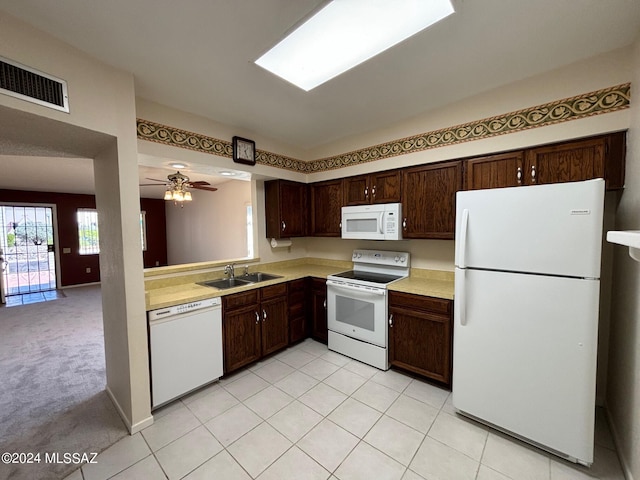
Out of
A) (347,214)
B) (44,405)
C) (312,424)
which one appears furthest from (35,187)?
(312,424)

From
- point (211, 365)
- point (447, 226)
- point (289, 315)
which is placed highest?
point (447, 226)

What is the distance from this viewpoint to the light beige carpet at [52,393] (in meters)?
1.75

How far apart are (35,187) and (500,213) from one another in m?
8.52

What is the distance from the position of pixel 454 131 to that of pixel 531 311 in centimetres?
165

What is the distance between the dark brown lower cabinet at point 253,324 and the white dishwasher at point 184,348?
4.2 inches

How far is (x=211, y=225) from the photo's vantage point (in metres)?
6.78

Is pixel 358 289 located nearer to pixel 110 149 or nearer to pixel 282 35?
pixel 282 35

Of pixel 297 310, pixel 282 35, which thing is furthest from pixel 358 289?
pixel 282 35

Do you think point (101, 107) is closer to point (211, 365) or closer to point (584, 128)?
point (211, 365)

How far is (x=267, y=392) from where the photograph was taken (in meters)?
2.29

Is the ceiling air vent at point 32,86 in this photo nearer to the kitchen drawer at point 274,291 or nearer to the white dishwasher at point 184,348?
the white dishwasher at point 184,348

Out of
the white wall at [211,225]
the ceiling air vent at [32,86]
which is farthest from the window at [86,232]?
the ceiling air vent at [32,86]

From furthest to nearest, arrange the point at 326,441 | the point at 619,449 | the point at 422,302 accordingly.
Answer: the point at 422,302 < the point at 326,441 < the point at 619,449

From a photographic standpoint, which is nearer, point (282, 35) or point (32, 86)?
point (32, 86)
